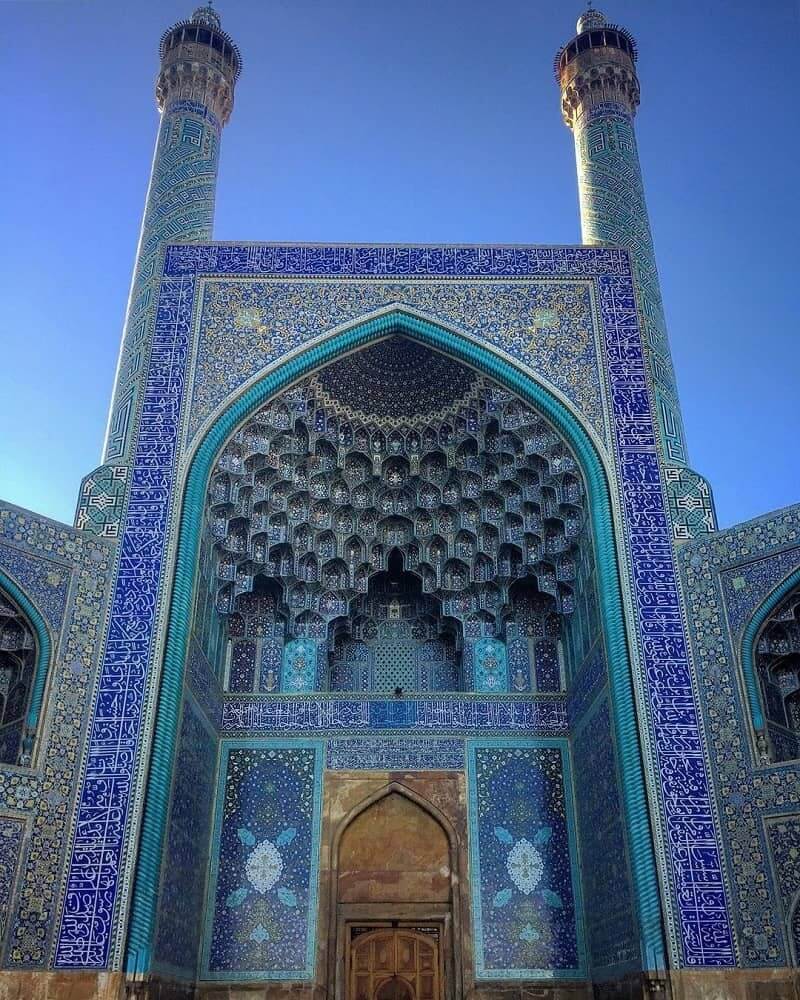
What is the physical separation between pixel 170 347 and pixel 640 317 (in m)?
4.02

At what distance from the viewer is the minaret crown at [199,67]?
406 inches

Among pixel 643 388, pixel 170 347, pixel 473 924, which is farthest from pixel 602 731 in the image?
pixel 170 347

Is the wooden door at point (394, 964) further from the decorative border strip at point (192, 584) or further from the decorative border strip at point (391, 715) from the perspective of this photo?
the decorative border strip at point (192, 584)

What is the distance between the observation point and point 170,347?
8.17 m

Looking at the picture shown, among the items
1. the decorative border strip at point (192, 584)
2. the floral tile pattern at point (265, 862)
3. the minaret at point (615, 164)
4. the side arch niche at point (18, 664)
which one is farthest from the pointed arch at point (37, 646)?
the minaret at point (615, 164)

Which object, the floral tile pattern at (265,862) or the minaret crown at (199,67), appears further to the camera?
the minaret crown at (199,67)

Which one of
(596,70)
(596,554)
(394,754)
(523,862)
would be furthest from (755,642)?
(596,70)

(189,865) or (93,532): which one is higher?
(93,532)

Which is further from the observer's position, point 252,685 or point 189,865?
point 252,685

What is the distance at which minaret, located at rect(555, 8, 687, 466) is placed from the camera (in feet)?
27.0

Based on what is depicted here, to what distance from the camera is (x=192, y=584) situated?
7.13m

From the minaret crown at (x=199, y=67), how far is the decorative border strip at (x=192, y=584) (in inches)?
99.1

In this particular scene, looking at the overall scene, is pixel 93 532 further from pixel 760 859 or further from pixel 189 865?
pixel 760 859

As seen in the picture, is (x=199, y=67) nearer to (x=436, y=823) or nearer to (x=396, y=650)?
(x=396, y=650)
